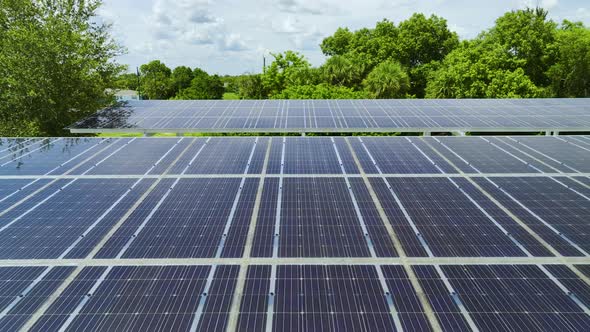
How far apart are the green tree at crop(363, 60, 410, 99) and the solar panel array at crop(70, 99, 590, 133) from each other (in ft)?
67.1

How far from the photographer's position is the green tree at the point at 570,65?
174ft

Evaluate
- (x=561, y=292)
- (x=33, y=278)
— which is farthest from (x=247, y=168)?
(x=561, y=292)

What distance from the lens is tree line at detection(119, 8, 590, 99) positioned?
1799 inches

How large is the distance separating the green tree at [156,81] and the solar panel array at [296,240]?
94226 millimetres

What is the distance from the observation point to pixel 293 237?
34.9 ft

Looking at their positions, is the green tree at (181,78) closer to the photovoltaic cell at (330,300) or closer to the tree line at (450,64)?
the tree line at (450,64)

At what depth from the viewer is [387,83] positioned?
49.8 meters

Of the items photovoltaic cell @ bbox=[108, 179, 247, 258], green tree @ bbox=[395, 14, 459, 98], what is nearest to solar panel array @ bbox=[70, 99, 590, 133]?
photovoltaic cell @ bbox=[108, 179, 247, 258]

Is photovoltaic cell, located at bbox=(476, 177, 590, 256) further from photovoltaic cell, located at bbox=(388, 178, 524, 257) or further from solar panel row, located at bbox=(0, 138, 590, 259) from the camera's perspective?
photovoltaic cell, located at bbox=(388, 178, 524, 257)

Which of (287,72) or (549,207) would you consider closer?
(549,207)

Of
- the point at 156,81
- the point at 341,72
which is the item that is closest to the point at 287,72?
the point at 341,72

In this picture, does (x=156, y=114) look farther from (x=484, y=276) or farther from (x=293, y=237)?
(x=484, y=276)

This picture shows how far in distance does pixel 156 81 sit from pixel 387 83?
82023 millimetres

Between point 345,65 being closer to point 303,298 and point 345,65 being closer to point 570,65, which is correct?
point 570,65
